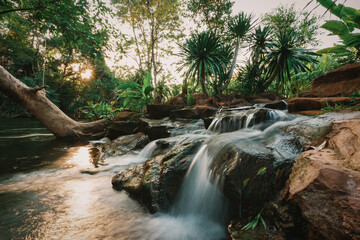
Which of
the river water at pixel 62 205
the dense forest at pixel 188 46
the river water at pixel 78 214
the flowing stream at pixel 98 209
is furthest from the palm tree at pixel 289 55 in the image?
the river water at pixel 62 205

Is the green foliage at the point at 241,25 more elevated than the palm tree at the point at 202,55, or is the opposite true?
the green foliage at the point at 241,25

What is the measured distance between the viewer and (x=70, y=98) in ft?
81.1

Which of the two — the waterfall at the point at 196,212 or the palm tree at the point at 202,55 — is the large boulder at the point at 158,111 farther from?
the waterfall at the point at 196,212

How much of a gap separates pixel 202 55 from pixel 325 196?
796 centimetres

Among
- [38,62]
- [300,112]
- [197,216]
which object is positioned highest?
[38,62]

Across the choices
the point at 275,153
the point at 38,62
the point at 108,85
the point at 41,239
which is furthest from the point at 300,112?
the point at 38,62

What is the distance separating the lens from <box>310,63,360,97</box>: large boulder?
354 centimetres

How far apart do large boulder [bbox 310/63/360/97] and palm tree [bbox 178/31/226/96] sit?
4.35m

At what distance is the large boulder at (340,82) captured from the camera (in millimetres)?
3539

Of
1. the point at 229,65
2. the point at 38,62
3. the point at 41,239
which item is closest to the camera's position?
the point at 41,239

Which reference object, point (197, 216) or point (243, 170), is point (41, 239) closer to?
point (197, 216)

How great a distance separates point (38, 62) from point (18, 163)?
898 inches

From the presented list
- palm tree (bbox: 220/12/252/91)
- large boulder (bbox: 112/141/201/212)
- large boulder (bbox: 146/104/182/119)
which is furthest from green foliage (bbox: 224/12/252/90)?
large boulder (bbox: 112/141/201/212)

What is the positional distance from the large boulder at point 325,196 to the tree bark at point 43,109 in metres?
7.38
